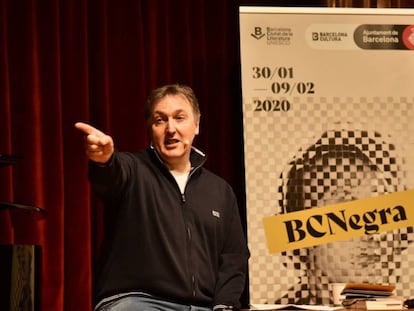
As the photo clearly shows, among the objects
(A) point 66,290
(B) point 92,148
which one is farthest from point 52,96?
(B) point 92,148

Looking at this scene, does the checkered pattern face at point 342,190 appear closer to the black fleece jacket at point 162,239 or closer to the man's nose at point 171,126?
the black fleece jacket at point 162,239

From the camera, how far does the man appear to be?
2.24m

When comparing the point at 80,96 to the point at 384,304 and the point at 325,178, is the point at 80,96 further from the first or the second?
the point at 384,304

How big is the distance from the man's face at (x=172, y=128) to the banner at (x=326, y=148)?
0.58 metres

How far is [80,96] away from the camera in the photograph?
10.3 feet

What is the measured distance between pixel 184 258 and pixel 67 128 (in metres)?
1.09

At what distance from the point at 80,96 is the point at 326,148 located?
3.53 ft

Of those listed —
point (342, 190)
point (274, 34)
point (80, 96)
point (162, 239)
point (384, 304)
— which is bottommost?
point (384, 304)

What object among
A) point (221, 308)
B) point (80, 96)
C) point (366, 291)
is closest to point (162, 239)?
point (221, 308)

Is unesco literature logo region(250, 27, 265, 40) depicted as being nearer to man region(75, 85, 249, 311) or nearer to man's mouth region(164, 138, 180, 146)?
man region(75, 85, 249, 311)

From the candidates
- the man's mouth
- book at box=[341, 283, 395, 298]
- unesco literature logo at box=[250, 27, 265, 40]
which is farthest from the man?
unesco literature logo at box=[250, 27, 265, 40]

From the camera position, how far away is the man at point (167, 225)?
2.24 metres

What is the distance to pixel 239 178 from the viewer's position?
341 centimetres

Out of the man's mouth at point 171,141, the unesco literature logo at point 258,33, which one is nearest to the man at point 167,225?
the man's mouth at point 171,141
